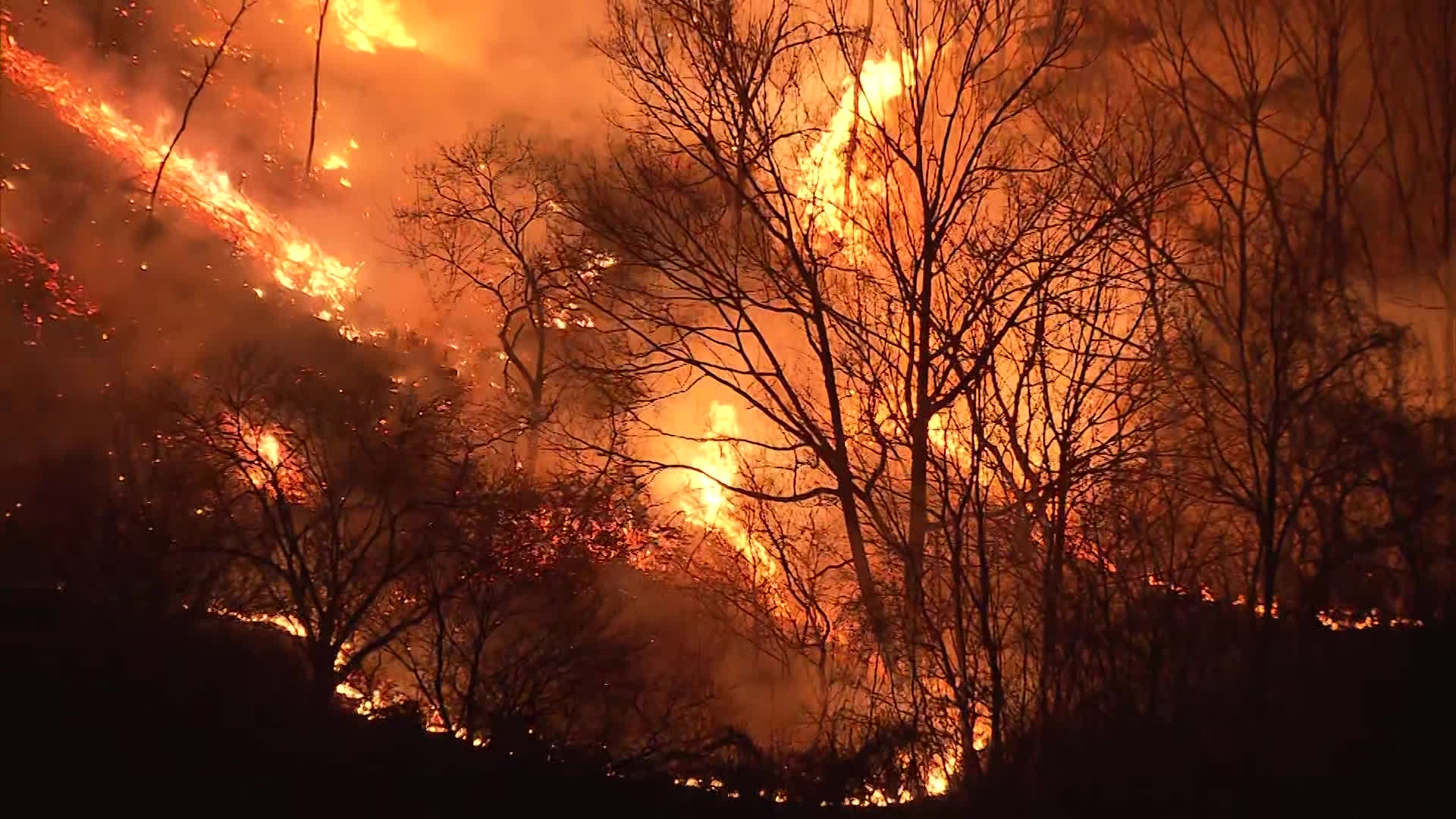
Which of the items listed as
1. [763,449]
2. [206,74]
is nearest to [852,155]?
[763,449]

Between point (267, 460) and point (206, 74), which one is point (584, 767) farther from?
point (206, 74)

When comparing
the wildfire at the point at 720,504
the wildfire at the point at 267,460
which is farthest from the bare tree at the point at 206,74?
the wildfire at the point at 720,504

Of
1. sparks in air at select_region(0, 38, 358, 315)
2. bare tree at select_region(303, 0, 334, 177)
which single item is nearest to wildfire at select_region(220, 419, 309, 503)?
sparks in air at select_region(0, 38, 358, 315)

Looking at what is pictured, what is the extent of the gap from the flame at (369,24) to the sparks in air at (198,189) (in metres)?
3.61

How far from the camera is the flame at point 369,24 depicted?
58.8 ft

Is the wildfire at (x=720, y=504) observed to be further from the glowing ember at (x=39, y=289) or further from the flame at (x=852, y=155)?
the glowing ember at (x=39, y=289)

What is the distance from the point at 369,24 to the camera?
18.2 metres

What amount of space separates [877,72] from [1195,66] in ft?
17.2

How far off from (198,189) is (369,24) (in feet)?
14.8

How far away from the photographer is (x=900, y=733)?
28.3 feet

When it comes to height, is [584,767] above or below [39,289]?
below

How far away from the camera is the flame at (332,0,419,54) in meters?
17.9

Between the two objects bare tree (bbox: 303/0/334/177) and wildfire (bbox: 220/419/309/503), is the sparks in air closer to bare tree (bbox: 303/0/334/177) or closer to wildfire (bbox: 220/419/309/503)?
bare tree (bbox: 303/0/334/177)

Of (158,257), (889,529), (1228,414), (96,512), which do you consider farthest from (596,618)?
(158,257)
